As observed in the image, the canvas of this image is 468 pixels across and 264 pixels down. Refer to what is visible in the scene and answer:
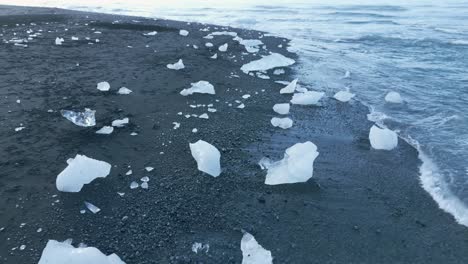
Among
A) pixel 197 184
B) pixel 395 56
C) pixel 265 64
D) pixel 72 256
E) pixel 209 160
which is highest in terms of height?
pixel 72 256

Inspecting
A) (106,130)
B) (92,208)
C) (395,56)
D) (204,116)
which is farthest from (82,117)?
(395,56)

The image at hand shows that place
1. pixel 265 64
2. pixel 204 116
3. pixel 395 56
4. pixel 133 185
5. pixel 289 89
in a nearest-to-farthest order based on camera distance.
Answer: pixel 133 185
pixel 204 116
pixel 289 89
pixel 265 64
pixel 395 56

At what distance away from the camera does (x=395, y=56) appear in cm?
1054

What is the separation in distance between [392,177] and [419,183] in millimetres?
268

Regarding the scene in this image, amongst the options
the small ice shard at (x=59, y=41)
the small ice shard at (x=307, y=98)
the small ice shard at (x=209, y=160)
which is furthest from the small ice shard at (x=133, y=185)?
the small ice shard at (x=59, y=41)

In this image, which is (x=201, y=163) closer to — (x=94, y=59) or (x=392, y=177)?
(x=392, y=177)

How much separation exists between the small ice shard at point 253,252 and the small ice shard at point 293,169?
0.94 meters

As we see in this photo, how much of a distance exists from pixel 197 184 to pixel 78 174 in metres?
1.10

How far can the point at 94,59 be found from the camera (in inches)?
310

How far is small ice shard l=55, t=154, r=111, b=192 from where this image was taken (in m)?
3.60

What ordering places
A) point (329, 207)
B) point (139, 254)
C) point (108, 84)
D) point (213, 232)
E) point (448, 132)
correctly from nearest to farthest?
point (139, 254), point (213, 232), point (329, 207), point (448, 132), point (108, 84)

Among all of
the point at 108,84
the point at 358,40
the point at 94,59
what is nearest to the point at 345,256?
the point at 108,84

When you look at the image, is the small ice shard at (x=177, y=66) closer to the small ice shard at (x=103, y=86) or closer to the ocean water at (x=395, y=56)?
the small ice shard at (x=103, y=86)

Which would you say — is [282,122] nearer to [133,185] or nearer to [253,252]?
[133,185]
